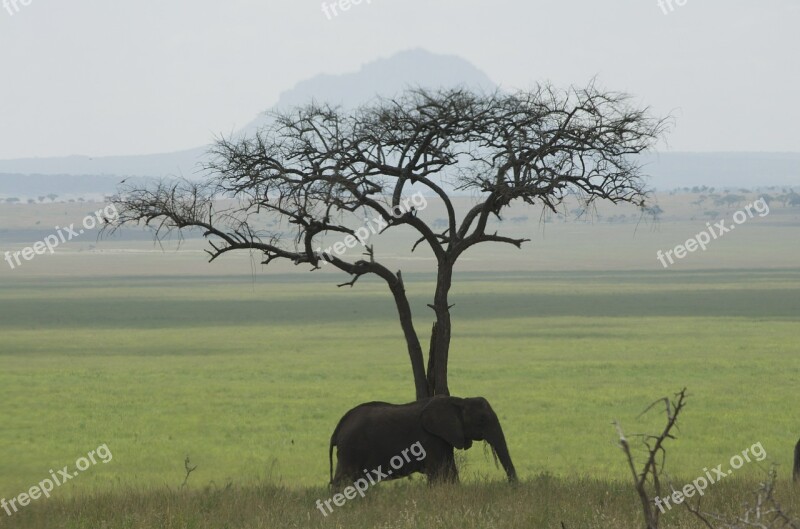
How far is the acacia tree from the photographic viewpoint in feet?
58.6

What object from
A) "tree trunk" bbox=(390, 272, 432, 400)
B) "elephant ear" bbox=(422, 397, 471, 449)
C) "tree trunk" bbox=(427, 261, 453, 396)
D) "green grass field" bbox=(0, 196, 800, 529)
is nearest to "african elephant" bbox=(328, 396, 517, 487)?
"elephant ear" bbox=(422, 397, 471, 449)

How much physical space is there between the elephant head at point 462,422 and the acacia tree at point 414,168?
2.71 m

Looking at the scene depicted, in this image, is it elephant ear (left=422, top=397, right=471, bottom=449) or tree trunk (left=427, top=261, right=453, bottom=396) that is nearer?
elephant ear (left=422, top=397, right=471, bottom=449)

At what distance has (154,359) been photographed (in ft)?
163

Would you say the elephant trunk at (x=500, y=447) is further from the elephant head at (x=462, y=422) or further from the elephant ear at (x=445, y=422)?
the elephant ear at (x=445, y=422)

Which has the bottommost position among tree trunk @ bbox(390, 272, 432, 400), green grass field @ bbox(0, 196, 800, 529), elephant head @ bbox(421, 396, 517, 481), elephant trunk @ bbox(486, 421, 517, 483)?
green grass field @ bbox(0, 196, 800, 529)

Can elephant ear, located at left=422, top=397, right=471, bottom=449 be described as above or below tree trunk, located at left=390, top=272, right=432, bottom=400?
below

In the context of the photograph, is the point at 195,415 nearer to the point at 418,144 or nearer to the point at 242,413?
A: the point at 242,413

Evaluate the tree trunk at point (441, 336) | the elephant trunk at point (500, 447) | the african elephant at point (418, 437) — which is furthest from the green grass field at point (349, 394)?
the tree trunk at point (441, 336)

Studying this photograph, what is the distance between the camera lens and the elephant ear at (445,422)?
15.0 metres

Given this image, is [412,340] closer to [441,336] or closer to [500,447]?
[441,336]

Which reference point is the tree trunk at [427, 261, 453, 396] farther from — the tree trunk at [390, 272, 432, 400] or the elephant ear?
the elephant ear

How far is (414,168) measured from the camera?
18.7 meters

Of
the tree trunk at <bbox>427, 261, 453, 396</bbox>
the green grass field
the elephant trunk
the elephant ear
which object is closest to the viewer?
the green grass field
